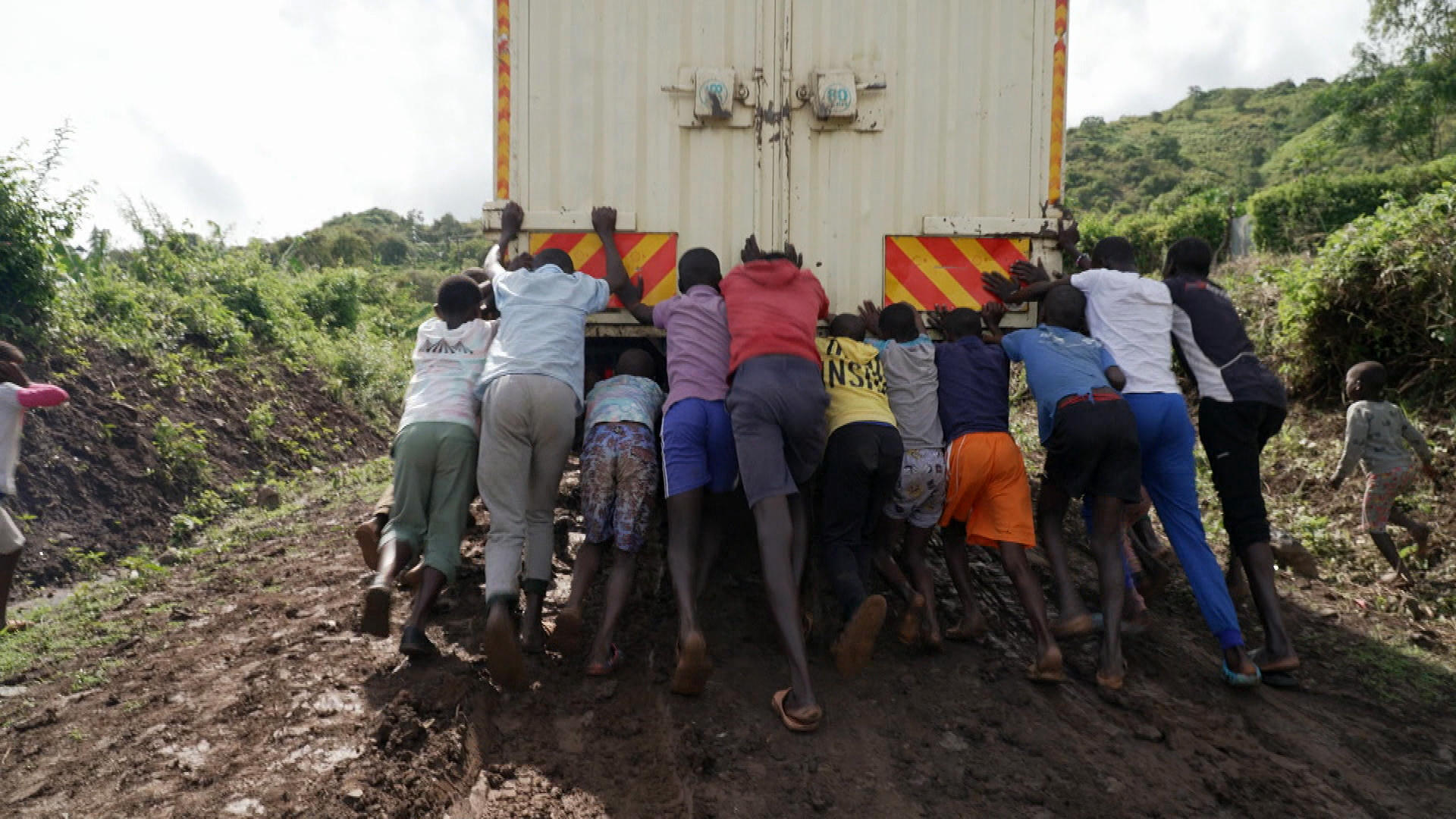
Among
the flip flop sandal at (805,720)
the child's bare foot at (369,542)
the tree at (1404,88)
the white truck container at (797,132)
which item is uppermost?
the tree at (1404,88)

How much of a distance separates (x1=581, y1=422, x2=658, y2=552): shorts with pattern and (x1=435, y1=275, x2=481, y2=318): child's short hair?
841 millimetres

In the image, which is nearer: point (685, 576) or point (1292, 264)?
point (685, 576)

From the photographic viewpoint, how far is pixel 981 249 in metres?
4.59

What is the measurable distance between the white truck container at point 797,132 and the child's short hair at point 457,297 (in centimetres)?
41

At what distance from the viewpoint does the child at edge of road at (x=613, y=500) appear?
384 centimetres

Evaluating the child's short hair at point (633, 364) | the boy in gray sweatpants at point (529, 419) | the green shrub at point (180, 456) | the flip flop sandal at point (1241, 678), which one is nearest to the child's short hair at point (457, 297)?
the boy in gray sweatpants at point (529, 419)

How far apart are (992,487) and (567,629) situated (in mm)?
1774

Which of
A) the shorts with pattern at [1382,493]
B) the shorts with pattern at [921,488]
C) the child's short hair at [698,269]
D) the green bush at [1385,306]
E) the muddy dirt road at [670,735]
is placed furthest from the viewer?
the green bush at [1385,306]

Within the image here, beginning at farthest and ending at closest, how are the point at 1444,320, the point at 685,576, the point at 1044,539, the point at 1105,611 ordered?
the point at 1444,320, the point at 1044,539, the point at 1105,611, the point at 685,576

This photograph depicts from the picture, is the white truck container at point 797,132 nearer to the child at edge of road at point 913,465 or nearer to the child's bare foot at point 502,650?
the child at edge of road at point 913,465

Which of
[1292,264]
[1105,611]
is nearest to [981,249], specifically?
[1105,611]

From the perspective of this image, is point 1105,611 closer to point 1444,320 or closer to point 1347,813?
point 1347,813

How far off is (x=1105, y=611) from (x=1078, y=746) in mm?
745

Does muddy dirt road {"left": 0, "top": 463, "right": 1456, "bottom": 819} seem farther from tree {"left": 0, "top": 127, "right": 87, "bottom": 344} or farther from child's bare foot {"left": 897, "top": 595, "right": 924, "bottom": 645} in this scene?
tree {"left": 0, "top": 127, "right": 87, "bottom": 344}
